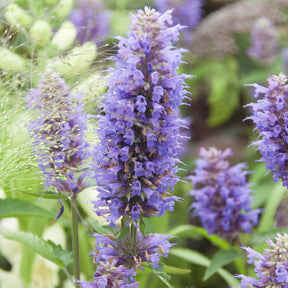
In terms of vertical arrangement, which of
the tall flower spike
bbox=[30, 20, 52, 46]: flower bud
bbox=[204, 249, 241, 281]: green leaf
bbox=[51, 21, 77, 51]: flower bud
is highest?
bbox=[51, 21, 77, 51]: flower bud

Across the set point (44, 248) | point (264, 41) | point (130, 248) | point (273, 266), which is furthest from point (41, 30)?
point (264, 41)

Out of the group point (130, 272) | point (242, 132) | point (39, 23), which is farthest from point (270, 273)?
point (242, 132)

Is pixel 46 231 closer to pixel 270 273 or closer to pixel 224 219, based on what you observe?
pixel 224 219

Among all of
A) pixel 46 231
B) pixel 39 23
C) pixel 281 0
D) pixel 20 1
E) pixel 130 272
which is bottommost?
pixel 130 272

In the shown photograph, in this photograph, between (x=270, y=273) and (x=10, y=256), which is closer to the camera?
(x=270, y=273)

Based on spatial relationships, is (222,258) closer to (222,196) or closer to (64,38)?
(222,196)

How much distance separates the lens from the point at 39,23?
1.42 m

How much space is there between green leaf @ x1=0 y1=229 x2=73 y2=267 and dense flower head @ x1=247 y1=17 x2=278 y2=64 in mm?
1712

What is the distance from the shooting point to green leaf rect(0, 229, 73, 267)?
3.86 feet

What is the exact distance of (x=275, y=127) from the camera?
1034 mm

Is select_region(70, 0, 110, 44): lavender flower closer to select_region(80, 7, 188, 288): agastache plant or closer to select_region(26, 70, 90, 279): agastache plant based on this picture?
select_region(26, 70, 90, 279): agastache plant

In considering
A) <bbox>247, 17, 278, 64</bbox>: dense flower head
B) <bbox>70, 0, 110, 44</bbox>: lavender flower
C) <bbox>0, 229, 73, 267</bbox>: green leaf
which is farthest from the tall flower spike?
<bbox>247, 17, 278, 64</bbox>: dense flower head

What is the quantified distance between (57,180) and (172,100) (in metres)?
0.37

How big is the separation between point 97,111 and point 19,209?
1.11 ft
